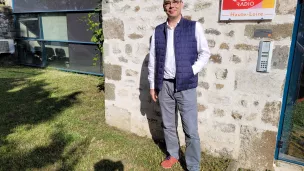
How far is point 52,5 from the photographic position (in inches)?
346

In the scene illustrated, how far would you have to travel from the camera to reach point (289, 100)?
2.82 meters

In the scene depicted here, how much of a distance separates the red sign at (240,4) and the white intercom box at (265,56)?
41 cm

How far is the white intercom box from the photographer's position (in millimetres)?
2604

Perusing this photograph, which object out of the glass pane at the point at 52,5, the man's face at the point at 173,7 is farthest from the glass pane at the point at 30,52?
the man's face at the point at 173,7

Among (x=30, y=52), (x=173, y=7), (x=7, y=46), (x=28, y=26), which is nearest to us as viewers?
(x=173, y=7)

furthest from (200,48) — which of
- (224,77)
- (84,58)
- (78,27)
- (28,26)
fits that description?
(28,26)

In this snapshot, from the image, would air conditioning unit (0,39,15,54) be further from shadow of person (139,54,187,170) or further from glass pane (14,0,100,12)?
shadow of person (139,54,187,170)

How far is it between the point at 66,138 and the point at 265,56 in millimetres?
2950

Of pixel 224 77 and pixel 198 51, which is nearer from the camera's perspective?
pixel 198 51

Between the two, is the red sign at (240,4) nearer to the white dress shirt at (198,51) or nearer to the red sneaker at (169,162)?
the white dress shirt at (198,51)

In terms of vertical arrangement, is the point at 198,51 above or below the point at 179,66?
above

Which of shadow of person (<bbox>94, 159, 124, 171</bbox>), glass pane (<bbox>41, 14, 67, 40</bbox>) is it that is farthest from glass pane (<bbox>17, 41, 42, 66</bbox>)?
shadow of person (<bbox>94, 159, 124, 171</bbox>)

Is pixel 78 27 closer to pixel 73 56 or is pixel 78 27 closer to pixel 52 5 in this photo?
pixel 73 56

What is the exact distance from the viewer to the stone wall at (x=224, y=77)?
8.83 ft
